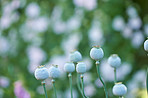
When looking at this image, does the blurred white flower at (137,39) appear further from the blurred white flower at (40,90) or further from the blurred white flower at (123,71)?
the blurred white flower at (40,90)

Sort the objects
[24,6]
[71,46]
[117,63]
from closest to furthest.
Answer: [117,63]
[71,46]
[24,6]

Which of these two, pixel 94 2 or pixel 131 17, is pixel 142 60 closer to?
pixel 131 17

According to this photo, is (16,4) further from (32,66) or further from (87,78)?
(87,78)

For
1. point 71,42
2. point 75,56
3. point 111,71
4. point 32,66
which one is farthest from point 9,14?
point 75,56

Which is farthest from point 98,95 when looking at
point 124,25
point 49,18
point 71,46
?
point 49,18

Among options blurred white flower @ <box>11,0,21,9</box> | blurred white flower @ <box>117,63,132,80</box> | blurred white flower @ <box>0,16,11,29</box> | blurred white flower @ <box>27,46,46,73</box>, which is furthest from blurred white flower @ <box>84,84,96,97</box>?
blurred white flower @ <box>11,0,21,9</box>

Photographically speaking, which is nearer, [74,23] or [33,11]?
[74,23]

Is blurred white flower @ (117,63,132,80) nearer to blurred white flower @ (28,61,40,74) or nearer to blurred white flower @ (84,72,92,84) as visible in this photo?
blurred white flower @ (84,72,92,84)
